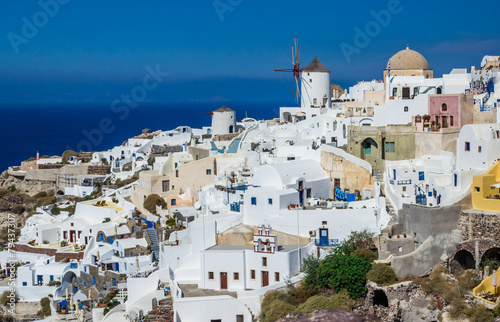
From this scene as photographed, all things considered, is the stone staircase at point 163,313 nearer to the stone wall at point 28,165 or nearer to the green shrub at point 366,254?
the green shrub at point 366,254

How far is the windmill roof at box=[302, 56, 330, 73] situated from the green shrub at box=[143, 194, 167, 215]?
1448 centimetres

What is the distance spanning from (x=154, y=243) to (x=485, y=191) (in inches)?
601

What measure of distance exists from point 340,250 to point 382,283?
2671 millimetres

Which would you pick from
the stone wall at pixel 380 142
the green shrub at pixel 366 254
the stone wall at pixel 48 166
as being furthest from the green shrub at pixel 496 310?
the stone wall at pixel 48 166

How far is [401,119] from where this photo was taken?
3173cm

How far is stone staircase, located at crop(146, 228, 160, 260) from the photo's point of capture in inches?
1233

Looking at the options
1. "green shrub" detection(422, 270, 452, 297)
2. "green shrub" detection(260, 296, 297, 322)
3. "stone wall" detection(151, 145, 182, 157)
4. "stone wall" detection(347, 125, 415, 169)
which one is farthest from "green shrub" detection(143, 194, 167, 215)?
"green shrub" detection(422, 270, 452, 297)

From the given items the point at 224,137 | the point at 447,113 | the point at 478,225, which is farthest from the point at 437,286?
the point at 224,137

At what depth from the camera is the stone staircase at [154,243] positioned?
31312mm

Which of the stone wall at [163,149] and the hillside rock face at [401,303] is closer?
the hillside rock face at [401,303]

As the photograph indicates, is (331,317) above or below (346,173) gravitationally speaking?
below

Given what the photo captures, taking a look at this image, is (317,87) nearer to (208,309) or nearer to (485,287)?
(208,309)

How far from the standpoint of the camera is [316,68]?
4519 centimetres

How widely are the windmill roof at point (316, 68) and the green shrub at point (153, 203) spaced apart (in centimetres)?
1448
